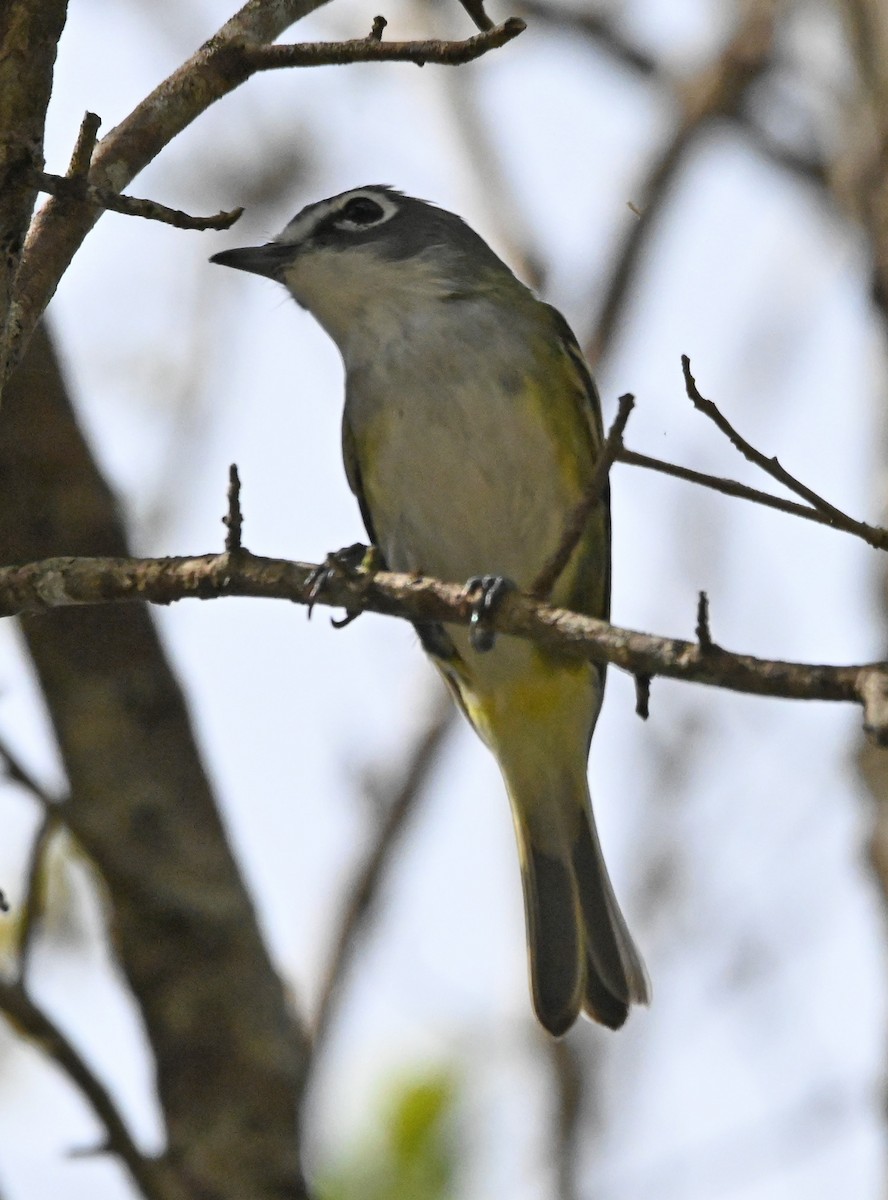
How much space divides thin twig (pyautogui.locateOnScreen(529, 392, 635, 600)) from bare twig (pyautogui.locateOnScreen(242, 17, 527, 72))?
2.25ft

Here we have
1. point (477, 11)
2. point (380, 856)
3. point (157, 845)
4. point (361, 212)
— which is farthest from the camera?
point (380, 856)

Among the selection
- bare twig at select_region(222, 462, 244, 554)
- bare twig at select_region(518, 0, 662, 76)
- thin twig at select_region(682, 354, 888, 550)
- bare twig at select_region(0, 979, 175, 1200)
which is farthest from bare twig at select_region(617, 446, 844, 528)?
bare twig at select_region(518, 0, 662, 76)

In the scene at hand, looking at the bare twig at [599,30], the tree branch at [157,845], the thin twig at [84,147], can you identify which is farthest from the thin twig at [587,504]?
the bare twig at [599,30]

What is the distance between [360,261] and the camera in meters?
5.32

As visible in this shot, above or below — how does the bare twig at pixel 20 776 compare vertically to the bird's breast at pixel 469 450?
below

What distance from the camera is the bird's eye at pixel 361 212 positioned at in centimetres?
559

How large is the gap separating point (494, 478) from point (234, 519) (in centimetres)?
201

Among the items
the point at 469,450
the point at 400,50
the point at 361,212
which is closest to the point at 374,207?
the point at 361,212

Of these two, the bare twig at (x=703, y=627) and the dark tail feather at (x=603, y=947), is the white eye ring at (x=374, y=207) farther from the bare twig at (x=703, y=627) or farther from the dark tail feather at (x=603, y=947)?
the bare twig at (x=703, y=627)

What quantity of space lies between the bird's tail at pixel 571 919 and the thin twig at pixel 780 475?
251 cm

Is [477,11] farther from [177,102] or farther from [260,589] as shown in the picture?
[260,589]

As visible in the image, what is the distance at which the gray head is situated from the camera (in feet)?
17.1

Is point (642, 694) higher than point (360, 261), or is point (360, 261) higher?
point (360, 261)

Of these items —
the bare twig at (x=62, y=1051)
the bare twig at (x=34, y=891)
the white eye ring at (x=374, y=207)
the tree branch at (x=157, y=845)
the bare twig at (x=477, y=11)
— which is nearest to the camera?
the bare twig at (x=477, y=11)
